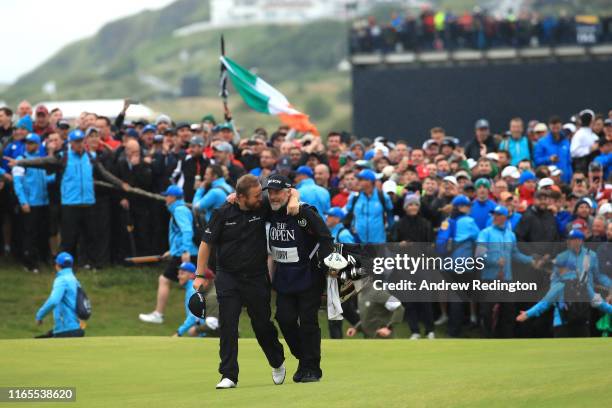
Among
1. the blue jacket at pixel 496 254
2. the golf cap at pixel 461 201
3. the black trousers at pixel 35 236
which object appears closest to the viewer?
the blue jacket at pixel 496 254

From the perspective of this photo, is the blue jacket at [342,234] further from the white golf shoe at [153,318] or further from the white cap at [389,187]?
the white golf shoe at [153,318]

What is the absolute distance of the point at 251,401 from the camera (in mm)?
11227

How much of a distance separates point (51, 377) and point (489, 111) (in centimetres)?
3037

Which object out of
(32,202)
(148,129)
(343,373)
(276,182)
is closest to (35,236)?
(32,202)

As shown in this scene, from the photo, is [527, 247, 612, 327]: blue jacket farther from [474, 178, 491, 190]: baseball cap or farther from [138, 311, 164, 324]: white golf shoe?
[138, 311, 164, 324]: white golf shoe

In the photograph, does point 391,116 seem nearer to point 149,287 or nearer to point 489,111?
point 489,111

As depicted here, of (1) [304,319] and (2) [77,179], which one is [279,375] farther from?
(2) [77,179]

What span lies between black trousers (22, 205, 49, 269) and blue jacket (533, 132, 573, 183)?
8036 mm

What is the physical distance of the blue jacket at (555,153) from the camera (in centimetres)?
2269

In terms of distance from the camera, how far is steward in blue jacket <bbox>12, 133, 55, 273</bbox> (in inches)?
838

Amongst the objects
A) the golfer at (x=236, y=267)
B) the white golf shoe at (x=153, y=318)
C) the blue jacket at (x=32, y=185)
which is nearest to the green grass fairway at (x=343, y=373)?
the golfer at (x=236, y=267)

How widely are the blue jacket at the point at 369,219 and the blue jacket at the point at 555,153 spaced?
13.4ft

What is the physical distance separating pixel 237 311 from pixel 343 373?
1.64m

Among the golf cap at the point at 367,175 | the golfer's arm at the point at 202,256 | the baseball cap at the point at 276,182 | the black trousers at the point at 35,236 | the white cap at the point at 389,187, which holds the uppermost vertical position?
the baseball cap at the point at 276,182
